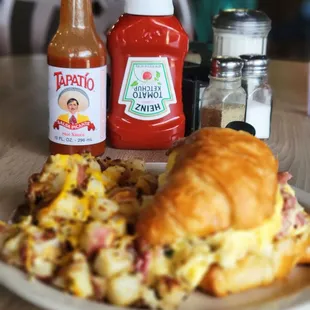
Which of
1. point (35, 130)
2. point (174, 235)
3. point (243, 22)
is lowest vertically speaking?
point (35, 130)

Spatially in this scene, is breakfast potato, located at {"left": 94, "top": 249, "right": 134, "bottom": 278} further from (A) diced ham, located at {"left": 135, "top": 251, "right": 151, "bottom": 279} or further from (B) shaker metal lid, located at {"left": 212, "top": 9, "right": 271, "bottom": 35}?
(B) shaker metal lid, located at {"left": 212, "top": 9, "right": 271, "bottom": 35}

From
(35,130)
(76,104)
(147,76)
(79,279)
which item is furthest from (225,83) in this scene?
(79,279)

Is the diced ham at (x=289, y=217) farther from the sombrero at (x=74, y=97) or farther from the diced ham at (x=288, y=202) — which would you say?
the sombrero at (x=74, y=97)

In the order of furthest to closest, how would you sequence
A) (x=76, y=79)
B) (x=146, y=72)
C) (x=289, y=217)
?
(x=146, y=72), (x=76, y=79), (x=289, y=217)

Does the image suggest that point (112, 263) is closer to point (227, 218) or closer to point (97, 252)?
point (97, 252)

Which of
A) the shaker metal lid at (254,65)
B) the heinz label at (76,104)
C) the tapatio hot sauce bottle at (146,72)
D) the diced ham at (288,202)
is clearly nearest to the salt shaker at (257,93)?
the shaker metal lid at (254,65)

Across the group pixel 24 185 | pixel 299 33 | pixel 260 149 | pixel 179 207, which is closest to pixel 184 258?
pixel 179 207
